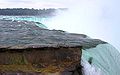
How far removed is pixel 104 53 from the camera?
3051mm

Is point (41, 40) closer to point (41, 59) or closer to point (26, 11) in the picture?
point (41, 59)

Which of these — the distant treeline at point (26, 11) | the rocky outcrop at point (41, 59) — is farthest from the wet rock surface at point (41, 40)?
the distant treeline at point (26, 11)

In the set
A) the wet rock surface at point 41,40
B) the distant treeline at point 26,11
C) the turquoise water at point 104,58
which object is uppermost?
the wet rock surface at point 41,40

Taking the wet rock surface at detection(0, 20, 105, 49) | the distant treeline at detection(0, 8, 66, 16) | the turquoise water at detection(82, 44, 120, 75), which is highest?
the wet rock surface at detection(0, 20, 105, 49)

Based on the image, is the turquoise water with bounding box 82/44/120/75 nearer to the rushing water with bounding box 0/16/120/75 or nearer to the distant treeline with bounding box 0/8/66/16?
the rushing water with bounding box 0/16/120/75

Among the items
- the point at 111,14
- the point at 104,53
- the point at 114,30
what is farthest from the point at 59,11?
the point at 104,53

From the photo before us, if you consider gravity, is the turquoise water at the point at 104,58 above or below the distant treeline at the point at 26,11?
above

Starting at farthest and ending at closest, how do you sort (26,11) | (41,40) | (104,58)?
(26,11)
(104,58)
(41,40)

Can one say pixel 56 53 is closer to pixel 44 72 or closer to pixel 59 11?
pixel 44 72

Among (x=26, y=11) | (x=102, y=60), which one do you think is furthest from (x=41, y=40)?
(x=26, y=11)

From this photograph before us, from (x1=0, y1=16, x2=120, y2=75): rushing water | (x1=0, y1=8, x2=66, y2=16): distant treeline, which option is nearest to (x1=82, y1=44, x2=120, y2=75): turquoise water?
(x1=0, y1=16, x2=120, y2=75): rushing water

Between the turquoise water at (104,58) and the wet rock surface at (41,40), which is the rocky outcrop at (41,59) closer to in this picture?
the wet rock surface at (41,40)

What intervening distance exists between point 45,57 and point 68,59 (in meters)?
0.17

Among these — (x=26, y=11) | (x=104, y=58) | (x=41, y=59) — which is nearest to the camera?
(x=41, y=59)
